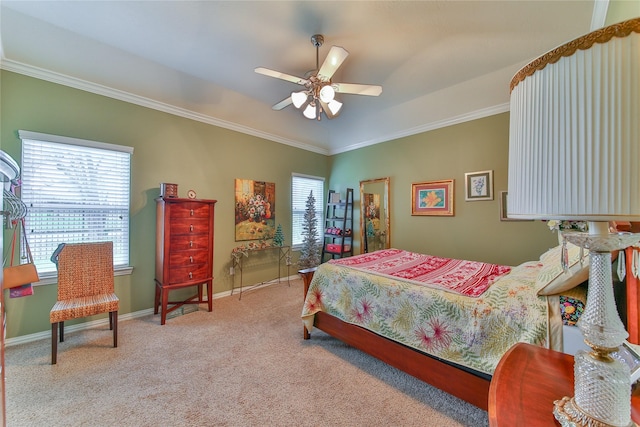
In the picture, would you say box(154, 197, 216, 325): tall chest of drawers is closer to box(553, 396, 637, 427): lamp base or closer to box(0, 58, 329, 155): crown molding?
box(0, 58, 329, 155): crown molding

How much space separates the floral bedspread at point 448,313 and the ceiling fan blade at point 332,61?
1.82 metres

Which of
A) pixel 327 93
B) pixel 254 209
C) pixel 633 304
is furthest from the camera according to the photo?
pixel 254 209

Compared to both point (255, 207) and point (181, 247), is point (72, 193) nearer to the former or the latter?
point (181, 247)

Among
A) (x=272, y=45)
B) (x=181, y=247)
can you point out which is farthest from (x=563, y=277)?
(x=181, y=247)

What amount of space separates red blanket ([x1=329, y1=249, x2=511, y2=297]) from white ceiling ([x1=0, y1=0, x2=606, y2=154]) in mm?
2144

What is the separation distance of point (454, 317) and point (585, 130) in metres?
1.48

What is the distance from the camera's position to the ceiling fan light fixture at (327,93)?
2139 mm

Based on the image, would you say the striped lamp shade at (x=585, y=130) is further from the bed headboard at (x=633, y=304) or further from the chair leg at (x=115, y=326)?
the chair leg at (x=115, y=326)

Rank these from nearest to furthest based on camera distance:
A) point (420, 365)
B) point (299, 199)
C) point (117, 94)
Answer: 1. point (420, 365)
2. point (117, 94)
3. point (299, 199)

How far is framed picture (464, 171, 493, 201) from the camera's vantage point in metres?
3.31

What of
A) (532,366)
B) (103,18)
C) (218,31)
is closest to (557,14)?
(532,366)

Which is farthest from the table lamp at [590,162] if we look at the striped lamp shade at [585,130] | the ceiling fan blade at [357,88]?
the ceiling fan blade at [357,88]

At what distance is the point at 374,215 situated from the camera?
15.0ft

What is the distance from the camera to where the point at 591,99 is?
50cm
